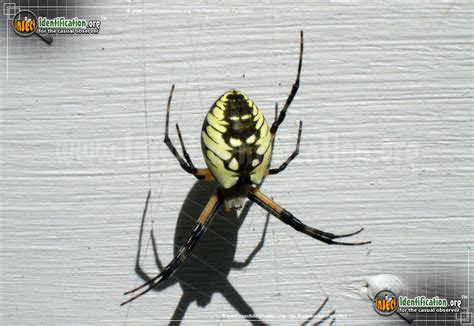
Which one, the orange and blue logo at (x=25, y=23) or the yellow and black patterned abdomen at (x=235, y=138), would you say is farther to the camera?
the orange and blue logo at (x=25, y=23)

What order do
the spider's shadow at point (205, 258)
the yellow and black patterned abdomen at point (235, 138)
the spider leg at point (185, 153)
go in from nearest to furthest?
the yellow and black patterned abdomen at point (235, 138) → the spider leg at point (185, 153) → the spider's shadow at point (205, 258)

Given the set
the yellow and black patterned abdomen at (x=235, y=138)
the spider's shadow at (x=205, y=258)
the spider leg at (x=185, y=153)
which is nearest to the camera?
the yellow and black patterned abdomen at (x=235, y=138)

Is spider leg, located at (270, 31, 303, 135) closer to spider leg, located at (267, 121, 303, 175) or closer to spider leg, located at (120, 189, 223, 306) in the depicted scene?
spider leg, located at (267, 121, 303, 175)

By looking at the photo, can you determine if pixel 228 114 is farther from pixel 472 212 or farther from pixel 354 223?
pixel 472 212

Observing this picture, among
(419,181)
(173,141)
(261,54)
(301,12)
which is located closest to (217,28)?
(261,54)

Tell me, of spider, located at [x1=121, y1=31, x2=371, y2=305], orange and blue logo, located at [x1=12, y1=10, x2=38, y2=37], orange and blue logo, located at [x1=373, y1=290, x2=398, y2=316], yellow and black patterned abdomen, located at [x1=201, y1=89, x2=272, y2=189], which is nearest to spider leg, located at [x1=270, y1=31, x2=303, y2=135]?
spider, located at [x1=121, y1=31, x2=371, y2=305]

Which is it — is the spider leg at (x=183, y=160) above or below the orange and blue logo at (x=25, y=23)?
below

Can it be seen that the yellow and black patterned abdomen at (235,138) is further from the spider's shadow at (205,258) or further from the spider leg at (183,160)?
the spider's shadow at (205,258)

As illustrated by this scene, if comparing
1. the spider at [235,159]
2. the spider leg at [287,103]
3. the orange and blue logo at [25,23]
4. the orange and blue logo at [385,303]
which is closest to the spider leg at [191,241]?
the spider at [235,159]
